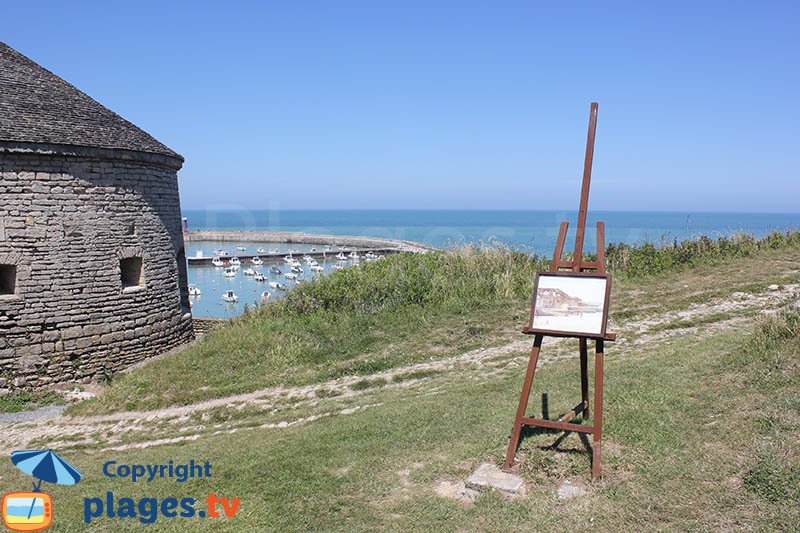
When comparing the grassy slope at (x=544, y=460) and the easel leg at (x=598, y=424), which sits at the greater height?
the easel leg at (x=598, y=424)

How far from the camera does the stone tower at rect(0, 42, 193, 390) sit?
1149 centimetres

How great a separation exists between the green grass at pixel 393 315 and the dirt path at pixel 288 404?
40 centimetres

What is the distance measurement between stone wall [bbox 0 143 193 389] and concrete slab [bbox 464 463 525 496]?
9689 mm

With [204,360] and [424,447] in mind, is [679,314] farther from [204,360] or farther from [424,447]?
[204,360]

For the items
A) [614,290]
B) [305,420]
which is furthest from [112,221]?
[614,290]

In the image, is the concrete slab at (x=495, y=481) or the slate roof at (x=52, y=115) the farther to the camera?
the slate roof at (x=52, y=115)

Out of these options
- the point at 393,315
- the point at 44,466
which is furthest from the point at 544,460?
the point at 393,315

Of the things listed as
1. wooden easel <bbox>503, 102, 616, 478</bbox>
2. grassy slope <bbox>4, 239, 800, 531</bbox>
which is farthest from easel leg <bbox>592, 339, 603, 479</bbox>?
grassy slope <bbox>4, 239, 800, 531</bbox>

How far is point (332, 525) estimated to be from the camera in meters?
4.95

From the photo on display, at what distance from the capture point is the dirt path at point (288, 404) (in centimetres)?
865

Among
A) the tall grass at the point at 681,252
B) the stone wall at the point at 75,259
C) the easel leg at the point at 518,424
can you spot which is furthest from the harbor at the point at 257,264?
the easel leg at the point at 518,424

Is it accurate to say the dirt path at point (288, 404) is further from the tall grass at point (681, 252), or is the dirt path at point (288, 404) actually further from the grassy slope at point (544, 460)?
the tall grass at point (681, 252)

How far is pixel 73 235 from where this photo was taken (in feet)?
39.2

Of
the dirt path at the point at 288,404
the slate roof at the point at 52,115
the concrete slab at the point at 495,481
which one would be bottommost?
the dirt path at the point at 288,404
